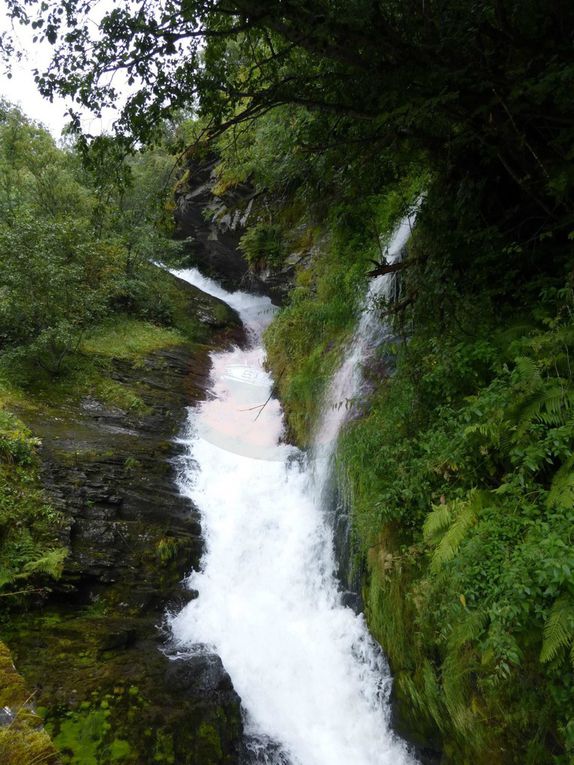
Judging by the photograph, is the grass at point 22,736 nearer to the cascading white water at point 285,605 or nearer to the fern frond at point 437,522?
the fern frond at point 437,522

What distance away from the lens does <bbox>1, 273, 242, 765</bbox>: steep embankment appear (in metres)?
4.88

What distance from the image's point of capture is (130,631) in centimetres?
611

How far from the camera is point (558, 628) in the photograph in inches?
114

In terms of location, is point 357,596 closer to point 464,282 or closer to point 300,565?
point 300,565

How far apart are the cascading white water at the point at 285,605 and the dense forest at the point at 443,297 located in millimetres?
624

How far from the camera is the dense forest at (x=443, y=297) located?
352 centimetres

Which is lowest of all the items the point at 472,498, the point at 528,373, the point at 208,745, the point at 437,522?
the point at 208,745

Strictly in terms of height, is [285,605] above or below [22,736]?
below

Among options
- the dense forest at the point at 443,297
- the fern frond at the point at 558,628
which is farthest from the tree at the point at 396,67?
the fern frond at the point at 558,628

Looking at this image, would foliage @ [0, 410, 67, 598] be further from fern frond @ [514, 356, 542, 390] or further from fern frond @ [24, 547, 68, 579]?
fern frond @ [514, 356, 542, 390]

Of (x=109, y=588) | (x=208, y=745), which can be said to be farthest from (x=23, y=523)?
(x=208, y=745)

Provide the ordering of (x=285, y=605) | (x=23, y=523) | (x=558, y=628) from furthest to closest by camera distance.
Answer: (x=285, y=605) < (x=23, y=523) < (x=558, y=628)

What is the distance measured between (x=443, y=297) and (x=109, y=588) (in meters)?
6.11

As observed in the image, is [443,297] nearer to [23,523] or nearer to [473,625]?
[473,625]
